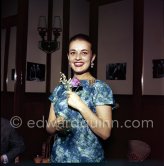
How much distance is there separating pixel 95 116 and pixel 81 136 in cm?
15

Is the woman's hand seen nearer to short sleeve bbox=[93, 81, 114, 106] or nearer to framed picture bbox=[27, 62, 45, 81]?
short sleeve bbox=[93, 81, 114, 106]

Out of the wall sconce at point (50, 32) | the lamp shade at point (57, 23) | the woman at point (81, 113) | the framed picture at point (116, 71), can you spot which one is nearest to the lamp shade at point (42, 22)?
the wall sconce at point (50, 32)

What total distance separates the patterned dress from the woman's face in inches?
3.9

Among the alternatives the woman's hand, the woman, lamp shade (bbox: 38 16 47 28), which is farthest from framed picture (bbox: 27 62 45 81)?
the woman's hand

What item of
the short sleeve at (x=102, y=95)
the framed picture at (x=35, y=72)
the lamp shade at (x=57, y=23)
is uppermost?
the lamp shade at (x=57, y=23)

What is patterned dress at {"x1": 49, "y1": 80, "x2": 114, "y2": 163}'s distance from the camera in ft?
3.80

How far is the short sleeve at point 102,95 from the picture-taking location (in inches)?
44.8

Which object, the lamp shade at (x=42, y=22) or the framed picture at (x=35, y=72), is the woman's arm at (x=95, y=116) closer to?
the framed picture at (x=35, y=72)

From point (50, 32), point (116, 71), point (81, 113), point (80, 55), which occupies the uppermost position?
point (50, 32)

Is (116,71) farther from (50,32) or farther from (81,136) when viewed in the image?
(81,136)

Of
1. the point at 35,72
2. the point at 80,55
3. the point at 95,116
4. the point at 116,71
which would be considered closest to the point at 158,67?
the point at 116,71

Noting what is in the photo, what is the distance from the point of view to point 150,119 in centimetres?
289

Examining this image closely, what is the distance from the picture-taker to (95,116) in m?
1.08

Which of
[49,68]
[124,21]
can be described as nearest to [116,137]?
[49,68]
